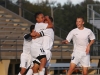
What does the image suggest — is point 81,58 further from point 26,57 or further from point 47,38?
point 26,57

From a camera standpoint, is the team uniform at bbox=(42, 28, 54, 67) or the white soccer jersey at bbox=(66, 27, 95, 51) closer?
the team uniform at bbox=(42, 28, 54, 67)

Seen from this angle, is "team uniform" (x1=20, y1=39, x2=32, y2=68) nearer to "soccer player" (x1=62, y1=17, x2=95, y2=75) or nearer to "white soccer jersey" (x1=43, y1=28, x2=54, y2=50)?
"white soccer jersey" (x1=43, y1=28, x2=54, y2=50)

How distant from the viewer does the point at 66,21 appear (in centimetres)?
6781

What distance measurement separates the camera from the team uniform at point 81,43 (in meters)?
13.7

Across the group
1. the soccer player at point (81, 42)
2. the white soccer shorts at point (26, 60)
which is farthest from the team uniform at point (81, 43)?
the white soccer shorts at point (26, 60)

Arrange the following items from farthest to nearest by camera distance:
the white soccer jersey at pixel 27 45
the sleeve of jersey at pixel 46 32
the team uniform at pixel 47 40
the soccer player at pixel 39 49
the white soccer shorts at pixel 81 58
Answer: the white soccer jersey at pixel 27 45 → the white soccer shorts at pixel 81 58 → the team uniform at pixel 47 40 → the sleeve of jersey at pixel 46 32 → the soccer player at pixel 39 49

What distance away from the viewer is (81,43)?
1366 centimetres

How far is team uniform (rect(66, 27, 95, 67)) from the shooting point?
44.9 feet

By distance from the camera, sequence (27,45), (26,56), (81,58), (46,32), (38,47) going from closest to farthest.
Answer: (38,47), (46,32), (81,58), (27,45), (26,56)

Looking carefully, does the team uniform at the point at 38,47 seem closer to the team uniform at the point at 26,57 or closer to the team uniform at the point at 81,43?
the team uniform at the point at 81,43

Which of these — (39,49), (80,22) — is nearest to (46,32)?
(39,49)

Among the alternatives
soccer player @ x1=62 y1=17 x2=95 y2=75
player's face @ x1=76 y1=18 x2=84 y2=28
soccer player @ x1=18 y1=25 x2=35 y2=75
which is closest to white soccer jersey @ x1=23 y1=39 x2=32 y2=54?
soccer player @ x1=18 y1=25 x2=35 y2=75

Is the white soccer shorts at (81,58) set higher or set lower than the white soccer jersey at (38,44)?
lower

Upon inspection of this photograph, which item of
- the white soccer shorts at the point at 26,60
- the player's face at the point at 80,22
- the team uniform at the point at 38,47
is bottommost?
the white soccer shorts at the point at 26,60
